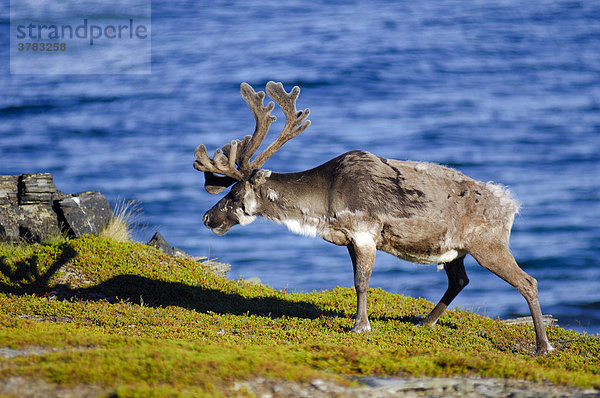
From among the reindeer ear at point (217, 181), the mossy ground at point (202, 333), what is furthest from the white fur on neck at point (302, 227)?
the mossy ground at point (202, 333)

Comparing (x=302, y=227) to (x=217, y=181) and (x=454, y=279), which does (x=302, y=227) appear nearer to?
(x=217, y=181)

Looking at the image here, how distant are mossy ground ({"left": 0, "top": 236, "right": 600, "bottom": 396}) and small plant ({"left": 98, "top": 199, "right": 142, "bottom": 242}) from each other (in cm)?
63

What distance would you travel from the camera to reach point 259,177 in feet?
37.1

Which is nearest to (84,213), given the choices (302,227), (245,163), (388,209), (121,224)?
(121,224)

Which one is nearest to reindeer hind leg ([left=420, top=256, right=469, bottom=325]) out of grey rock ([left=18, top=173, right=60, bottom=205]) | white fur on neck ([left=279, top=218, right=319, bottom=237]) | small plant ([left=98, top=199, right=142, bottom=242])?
white fur on neck ([left=279, top=218, right=319, bottom=237])

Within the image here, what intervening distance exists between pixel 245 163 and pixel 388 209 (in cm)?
250

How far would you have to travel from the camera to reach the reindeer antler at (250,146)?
11453mm

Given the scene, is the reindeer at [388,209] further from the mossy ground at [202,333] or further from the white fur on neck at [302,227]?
the mossy ground at [202,333]

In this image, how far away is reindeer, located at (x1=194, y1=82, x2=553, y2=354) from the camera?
34.8ft

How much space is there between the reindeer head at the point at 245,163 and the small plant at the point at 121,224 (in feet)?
13.8

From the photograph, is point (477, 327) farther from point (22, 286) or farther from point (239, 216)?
point (22, 286)

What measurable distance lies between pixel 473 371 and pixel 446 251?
11.1 ft

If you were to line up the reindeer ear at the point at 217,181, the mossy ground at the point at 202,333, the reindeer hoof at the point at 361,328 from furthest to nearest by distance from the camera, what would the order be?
the reindeer ear at the point at 217,181
the reindeer hoof at the point at 361,328
the mossy ground at the point at 202,333

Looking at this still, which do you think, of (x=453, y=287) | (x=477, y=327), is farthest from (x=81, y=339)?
(x=477, y=327)
